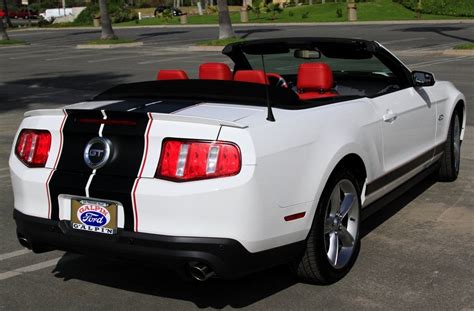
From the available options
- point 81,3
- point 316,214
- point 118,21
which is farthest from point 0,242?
point 81,3

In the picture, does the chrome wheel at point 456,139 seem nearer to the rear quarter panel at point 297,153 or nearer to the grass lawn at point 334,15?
the rear quarter panel at point 297,153

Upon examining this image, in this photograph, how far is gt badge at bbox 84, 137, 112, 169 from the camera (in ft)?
13.0

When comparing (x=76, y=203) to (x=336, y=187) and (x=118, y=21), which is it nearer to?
(x=336, y=187)

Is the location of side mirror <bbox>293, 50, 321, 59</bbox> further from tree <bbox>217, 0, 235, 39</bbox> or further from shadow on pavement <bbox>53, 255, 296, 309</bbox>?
tree <bbox>217, 0, 235, 39</bbox>

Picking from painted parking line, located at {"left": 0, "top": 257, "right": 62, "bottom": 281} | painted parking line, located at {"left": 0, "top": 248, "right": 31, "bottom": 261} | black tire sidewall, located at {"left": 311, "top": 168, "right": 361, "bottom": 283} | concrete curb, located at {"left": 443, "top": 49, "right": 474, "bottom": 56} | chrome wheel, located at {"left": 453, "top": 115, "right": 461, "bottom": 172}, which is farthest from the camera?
concrete curb, located at {"left": 443, "top": 49, "right": 474, "bottom": 56}

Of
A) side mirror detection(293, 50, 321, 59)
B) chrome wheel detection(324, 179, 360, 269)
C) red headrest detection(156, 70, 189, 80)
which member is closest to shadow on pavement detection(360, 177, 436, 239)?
chrome wheel detection(324, 179, 360, 269)

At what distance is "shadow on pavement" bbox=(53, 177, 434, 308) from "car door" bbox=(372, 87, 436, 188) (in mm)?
1212

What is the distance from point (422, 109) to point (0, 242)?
3546 mm

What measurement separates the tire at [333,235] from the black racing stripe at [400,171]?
28cm

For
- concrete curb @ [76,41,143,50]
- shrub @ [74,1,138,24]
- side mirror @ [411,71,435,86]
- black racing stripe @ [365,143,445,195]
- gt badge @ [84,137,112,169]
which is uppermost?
gt badge @ [84,137,112,169]

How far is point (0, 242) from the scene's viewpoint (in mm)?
5570

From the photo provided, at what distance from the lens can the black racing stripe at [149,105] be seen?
4099 mm

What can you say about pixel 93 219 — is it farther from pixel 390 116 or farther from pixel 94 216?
pixel 390 116

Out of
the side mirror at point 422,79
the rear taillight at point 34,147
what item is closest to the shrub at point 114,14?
the side mirror at point 422,79
